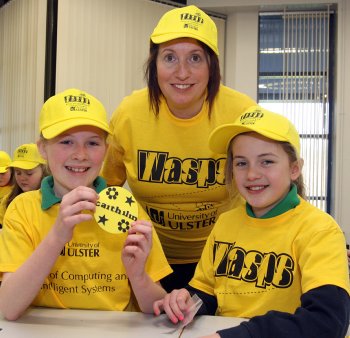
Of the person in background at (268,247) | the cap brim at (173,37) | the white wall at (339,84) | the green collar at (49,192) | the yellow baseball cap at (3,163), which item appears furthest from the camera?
the white wall at (339,84)

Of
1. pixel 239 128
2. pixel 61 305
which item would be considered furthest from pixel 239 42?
pixel 61 305

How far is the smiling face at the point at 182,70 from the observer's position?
182 centimetres

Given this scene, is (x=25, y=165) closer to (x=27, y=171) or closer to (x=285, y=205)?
(x=27, y=171)

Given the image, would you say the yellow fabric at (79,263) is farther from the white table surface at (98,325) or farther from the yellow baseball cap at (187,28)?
the yellow baseball cap at (187,28)

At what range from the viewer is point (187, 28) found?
1.77 meters

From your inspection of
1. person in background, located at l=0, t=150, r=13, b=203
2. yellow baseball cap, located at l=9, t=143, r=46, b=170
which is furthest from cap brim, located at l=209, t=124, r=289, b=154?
person in background, located at l=0, t=150, r=13, b=203

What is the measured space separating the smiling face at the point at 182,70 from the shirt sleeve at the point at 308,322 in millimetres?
951

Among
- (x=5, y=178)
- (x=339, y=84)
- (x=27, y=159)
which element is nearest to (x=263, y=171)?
(x=27, y=159)

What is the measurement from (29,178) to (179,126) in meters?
2.64

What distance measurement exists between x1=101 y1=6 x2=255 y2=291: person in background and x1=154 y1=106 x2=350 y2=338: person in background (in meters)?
0.25

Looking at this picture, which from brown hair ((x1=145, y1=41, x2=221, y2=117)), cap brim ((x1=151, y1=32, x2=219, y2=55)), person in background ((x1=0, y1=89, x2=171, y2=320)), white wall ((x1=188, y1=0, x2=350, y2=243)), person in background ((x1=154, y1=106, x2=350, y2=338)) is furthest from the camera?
white wall ((x1=188, y1=0, x2=350, y2=243))

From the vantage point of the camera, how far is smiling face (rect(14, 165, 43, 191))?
4.17m

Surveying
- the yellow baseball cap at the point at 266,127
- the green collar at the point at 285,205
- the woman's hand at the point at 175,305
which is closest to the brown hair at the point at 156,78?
the yellow baseball cap at the point at 266,127

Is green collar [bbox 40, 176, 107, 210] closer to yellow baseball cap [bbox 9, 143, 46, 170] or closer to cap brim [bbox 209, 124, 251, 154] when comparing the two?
cap brim [bbox 209, 124, 251, 154]
